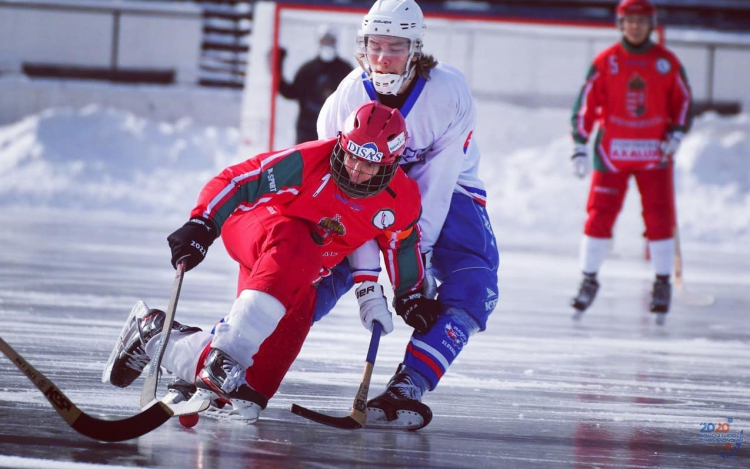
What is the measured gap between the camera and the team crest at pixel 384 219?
310cm

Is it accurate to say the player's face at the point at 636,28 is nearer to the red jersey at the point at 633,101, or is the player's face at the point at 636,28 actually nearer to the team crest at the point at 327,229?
the red jersey at the point at 633,101

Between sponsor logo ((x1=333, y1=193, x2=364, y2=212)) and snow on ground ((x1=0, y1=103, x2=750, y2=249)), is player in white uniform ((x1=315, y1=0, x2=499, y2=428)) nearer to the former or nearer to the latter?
sponsor logo ((x1=333, y1=193, x2=364, y2=212))

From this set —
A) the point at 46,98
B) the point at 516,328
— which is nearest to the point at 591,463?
the point at 516,328

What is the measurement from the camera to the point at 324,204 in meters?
3.07

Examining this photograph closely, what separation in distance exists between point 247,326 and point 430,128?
0.99m

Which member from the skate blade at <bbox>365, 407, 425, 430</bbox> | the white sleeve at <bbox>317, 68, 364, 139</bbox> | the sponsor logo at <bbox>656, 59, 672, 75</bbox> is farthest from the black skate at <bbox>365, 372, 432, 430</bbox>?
the sponsor logo at <bbox>656, 59, 672, 75</bbox>

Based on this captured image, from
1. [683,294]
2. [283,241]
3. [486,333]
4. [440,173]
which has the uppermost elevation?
[440,173]

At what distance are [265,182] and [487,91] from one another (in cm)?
751

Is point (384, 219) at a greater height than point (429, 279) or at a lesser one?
greater

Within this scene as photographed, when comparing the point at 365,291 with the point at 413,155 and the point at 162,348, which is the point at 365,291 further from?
the point at 162,348

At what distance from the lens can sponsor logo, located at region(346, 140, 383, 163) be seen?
9.54 ft

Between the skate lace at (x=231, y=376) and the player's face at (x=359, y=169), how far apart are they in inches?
24.2

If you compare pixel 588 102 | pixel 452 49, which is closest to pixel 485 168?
pixel 452 49

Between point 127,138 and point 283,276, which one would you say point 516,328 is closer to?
point 283,276
